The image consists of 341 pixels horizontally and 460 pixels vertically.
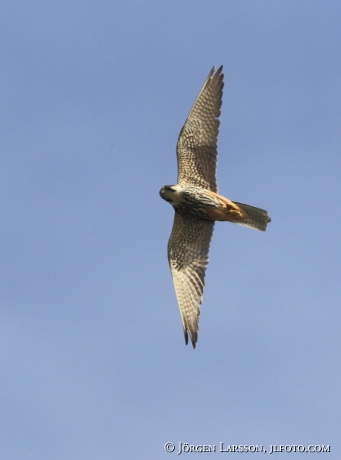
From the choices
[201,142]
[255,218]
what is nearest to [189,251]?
[255,218]

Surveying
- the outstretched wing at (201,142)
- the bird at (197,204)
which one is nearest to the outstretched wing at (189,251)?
the bird at (197,204)

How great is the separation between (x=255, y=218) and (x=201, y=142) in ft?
5.77

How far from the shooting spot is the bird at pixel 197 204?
48.3ft

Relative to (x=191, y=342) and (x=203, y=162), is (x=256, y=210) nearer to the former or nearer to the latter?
(x=203, y=162)

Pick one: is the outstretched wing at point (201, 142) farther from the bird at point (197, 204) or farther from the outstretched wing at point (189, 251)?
the outstretched wing at point (189, 251)

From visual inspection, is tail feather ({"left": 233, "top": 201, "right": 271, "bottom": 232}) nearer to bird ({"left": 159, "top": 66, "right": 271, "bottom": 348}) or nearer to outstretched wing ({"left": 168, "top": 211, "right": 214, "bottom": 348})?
bird ({"left": 159, "top": 66, "right": 271, "bottom": 348})

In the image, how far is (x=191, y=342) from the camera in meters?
14.1

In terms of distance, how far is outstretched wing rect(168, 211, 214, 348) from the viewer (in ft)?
48.9

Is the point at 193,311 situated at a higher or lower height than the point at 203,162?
lower

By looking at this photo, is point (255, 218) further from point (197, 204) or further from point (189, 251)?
point (189, 251)

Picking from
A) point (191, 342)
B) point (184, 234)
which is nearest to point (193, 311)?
point (191, 342)

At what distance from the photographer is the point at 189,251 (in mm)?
15188

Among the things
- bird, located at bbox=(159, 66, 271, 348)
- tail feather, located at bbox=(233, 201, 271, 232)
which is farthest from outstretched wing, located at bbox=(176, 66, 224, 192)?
tail feather, located at bbox=(233, 201, 271, 232)

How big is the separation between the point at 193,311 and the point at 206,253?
4.19 ft
